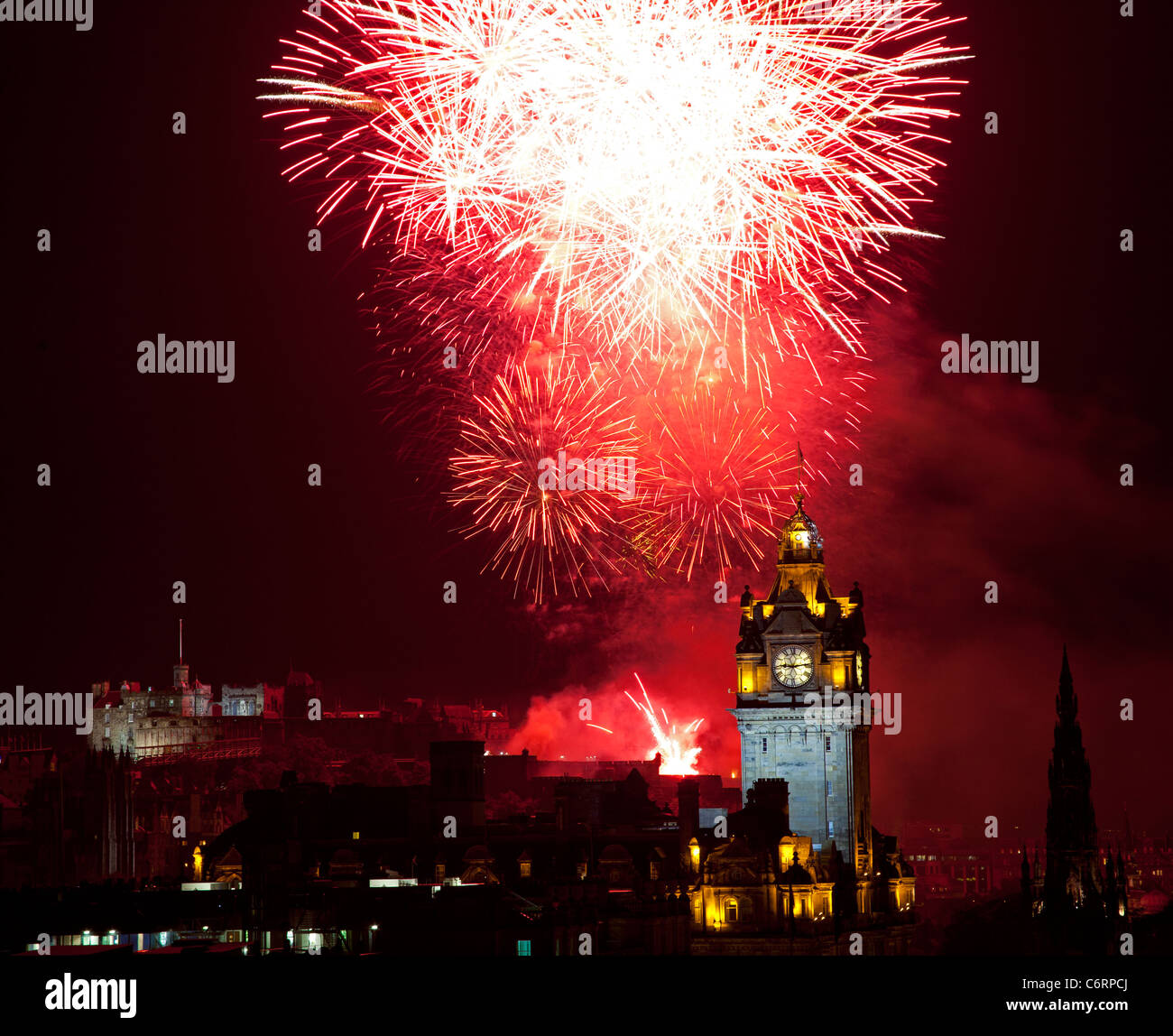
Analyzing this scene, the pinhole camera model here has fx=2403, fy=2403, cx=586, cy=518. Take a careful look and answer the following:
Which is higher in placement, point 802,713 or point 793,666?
point 793,666

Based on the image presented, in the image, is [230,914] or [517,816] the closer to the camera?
[230,914]

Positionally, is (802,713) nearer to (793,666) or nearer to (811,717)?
(811,717)

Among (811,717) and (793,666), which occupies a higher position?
(793,666)

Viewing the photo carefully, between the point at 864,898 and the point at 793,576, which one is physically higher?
the point at 793,576

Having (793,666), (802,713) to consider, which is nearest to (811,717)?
(802,713)
